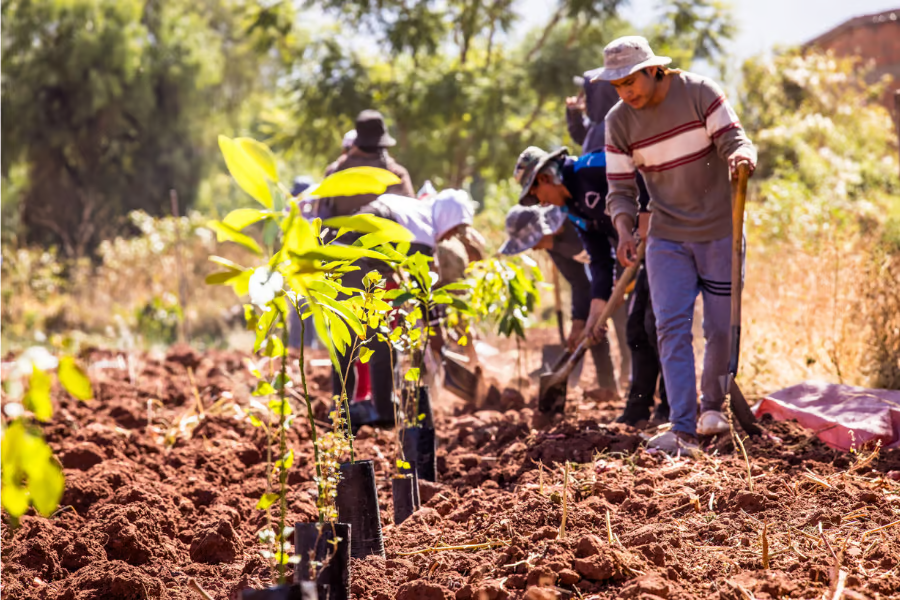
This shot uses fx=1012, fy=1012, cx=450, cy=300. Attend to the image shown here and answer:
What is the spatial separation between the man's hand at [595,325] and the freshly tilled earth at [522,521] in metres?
0.51

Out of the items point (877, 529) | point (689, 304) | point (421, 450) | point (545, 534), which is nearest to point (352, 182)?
point (545, 534)

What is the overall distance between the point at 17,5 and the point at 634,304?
17450 millimetres

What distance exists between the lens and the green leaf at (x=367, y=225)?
71.7 inches

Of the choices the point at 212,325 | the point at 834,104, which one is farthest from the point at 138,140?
the point at 834,104

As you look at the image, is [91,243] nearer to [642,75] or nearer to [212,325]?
[212,325]

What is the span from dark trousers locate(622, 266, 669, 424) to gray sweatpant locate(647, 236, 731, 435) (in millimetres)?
552

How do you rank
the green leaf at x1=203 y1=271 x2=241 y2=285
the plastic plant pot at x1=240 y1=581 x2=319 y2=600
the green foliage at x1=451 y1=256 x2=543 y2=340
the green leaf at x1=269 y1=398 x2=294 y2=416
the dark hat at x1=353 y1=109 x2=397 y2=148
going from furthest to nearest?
the dark hat at x1=353 y1=109 x2=397 y2=148, the green foliage at x1=451 y1=256 x2=543 y2=340, the green leaf at x1=269 y1=398 x2=294 y2=416, the plastic plant pot at x1=240 y1=581 x2=319 y2=600, the green leaf at x1=203 y1=271 x2=241 y2=285

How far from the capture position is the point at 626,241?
15.2 feet

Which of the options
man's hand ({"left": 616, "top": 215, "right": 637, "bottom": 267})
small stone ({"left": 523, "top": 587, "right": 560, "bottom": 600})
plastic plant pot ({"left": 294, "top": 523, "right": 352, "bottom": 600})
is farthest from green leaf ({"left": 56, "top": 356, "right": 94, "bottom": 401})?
man's hand ({"left": 616, "top": 215, "right": 637, "bottom": 267})

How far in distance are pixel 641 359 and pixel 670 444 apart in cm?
115

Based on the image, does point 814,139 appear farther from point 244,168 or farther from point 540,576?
point 244,168

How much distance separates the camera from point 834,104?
18.3 meters

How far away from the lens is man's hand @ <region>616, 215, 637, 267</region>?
457cm

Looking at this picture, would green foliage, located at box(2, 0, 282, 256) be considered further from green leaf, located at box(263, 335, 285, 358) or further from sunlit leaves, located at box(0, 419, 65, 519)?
sunlit leaves, located at box(0, 419, 65, 519)
